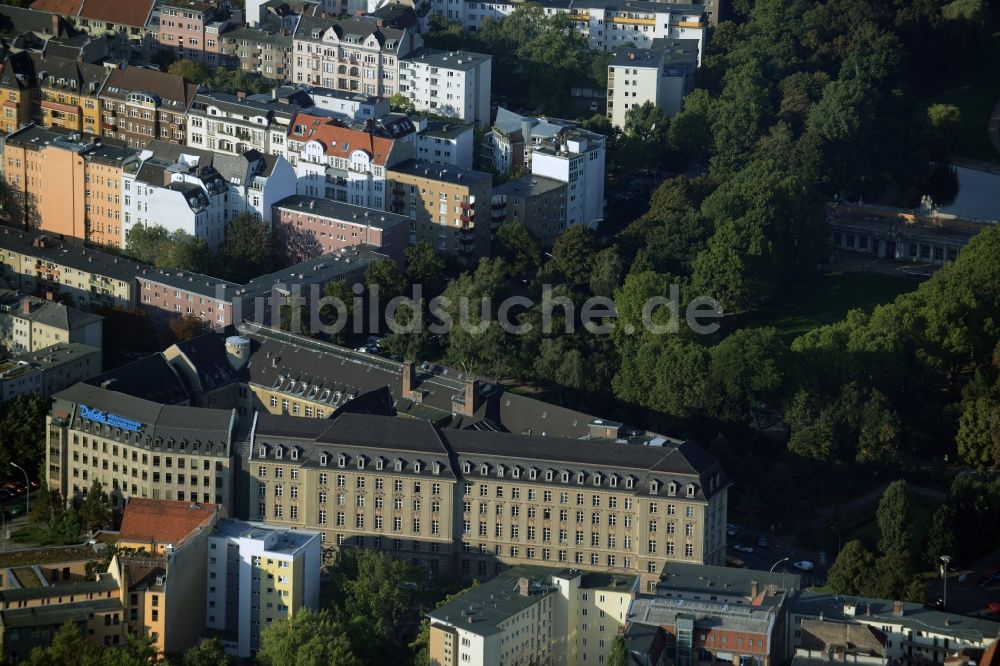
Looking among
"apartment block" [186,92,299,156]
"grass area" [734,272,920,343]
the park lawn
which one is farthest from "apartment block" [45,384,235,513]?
the park lawn

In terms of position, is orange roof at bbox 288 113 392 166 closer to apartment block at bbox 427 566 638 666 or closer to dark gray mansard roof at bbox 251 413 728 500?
dark gray mansard roof at bbox 251 413 728 500

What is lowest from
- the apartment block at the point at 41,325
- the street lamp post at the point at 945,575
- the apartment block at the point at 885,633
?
the street lamp post at the point at 945,575

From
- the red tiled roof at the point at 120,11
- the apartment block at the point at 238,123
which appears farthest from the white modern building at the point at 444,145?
the red tiled roof at the point at 120,11

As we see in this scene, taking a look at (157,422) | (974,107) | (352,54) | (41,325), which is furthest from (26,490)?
(974,107)

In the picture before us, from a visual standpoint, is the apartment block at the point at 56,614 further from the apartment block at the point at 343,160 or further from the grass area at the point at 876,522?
the apartment block at the point at 343,160

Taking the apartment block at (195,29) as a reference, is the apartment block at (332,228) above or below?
below

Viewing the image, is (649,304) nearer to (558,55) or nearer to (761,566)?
(761,566)
